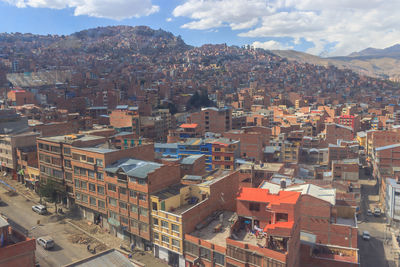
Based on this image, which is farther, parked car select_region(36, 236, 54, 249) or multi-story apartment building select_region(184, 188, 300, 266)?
parked car select_region(36, 236, 54, 249)

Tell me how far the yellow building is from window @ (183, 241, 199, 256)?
0.42 m

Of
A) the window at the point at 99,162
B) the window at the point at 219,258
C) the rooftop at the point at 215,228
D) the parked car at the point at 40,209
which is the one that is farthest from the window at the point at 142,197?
the parked car at the point at 40,209

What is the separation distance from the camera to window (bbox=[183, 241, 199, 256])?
2464cm

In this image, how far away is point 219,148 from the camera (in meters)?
50.0

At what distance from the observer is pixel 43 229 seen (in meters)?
31.1

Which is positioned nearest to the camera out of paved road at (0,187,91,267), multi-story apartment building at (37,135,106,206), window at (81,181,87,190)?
paved road at (0,187,91,267)

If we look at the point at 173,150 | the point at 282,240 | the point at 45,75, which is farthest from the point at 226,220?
the point at 45,75

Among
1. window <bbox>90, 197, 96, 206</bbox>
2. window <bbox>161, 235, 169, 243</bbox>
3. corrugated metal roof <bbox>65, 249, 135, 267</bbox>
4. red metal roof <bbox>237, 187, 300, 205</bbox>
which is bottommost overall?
window <bbox>161, 235, 169, 243</bbox>

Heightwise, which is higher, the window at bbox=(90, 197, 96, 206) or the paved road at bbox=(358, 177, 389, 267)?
the window at bbox=(90, 197, 96, 206)

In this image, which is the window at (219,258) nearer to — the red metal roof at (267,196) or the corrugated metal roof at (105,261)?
the red metal roof at (267,196)

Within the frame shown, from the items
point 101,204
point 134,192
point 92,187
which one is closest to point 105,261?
point 134,192

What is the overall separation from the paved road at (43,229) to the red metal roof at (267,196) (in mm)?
14173

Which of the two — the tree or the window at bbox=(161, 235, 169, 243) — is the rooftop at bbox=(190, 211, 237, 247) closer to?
the window at bbox=(161, 235, 169, 243)

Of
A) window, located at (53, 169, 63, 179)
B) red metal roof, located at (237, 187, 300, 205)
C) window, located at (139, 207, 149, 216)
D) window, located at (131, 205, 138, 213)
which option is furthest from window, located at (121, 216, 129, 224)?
red metal roof, located at (237, 187, 300, 205)
